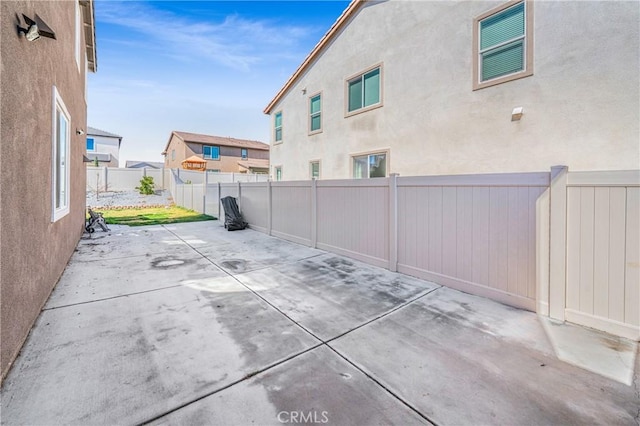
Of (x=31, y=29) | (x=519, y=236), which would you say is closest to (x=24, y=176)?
(x=31, y=29)

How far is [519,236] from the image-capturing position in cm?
367

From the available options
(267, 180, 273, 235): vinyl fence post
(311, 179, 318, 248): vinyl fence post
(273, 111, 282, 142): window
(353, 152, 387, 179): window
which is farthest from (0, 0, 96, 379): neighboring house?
(273, 111, 282, 142): window

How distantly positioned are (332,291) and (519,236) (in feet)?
8.52

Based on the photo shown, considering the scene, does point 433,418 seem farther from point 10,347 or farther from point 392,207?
point 392,207

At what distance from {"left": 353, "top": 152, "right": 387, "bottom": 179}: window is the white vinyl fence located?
9.26ft

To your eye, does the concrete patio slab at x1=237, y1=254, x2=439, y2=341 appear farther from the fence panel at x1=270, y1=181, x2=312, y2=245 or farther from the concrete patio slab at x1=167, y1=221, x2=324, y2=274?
the fence panel at x1=270, y1=181, x2=312, y2=245

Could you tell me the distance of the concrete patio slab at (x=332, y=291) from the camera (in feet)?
10.8

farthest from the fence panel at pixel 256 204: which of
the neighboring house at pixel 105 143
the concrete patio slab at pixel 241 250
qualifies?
the neighboring house at pixel 105 143

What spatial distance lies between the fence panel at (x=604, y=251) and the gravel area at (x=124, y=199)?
20.4 metres

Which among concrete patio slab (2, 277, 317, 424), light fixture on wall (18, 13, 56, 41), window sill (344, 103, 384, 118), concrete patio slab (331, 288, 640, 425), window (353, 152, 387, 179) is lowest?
concrete patio slab (331, 288, 640, 425)

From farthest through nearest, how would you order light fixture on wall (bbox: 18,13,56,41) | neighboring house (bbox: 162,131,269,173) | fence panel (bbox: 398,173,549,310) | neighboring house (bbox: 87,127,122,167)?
neighboring house (bbox: 87,127,122,167) < neighboring house (bbox: 162,131,269,173) < fence panel (bbox: 398,173,549,310) < light fixture on wall (bbox: 18,13,56,41)

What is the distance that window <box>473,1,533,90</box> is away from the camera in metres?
5.70

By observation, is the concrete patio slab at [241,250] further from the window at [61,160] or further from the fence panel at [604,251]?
the fence panel at [604,251]

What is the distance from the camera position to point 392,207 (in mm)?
5180
